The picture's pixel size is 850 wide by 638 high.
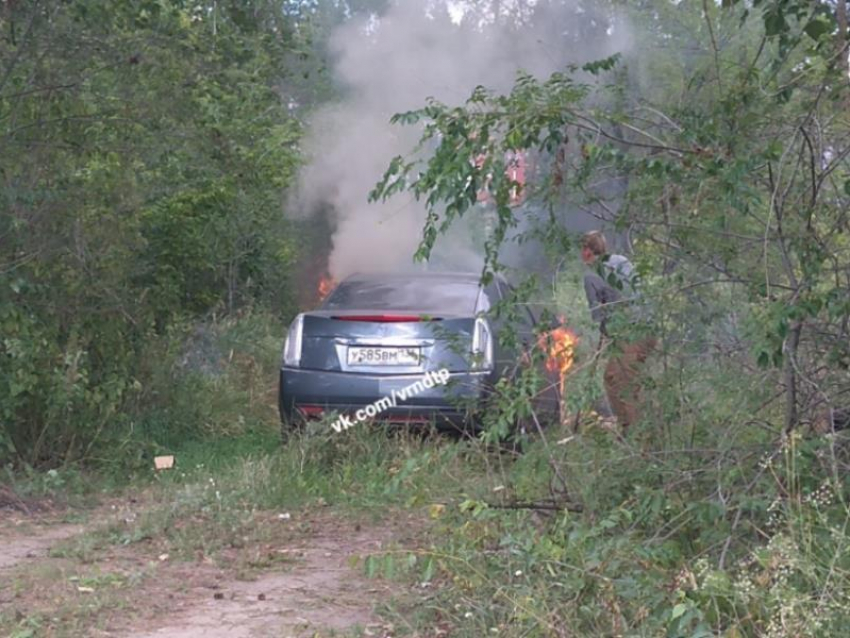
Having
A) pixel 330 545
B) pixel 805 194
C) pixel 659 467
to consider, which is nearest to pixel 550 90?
pixel 805 194

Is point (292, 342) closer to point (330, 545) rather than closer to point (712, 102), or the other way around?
point (330, 545)

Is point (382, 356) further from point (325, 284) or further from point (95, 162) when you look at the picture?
point (325, 284)

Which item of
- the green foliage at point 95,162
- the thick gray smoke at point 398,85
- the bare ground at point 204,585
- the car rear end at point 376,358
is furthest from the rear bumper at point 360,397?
the thick gray smoke at point 398,85

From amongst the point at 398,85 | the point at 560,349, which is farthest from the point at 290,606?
the point at 398,85

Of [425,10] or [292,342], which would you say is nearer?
[292,342]

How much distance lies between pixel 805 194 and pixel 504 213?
1.22 meters

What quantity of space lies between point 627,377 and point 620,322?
704mm

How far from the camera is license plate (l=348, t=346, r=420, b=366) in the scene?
880 centimetres

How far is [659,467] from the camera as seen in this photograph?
17.0ft

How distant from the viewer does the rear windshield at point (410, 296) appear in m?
9.23

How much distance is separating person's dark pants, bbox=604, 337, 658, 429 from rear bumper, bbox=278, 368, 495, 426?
2.32 m

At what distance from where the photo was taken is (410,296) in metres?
9.53

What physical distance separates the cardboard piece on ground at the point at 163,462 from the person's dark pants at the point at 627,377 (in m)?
4.03

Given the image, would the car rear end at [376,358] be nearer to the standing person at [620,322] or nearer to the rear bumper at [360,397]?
the rear bumper at [360,397]
